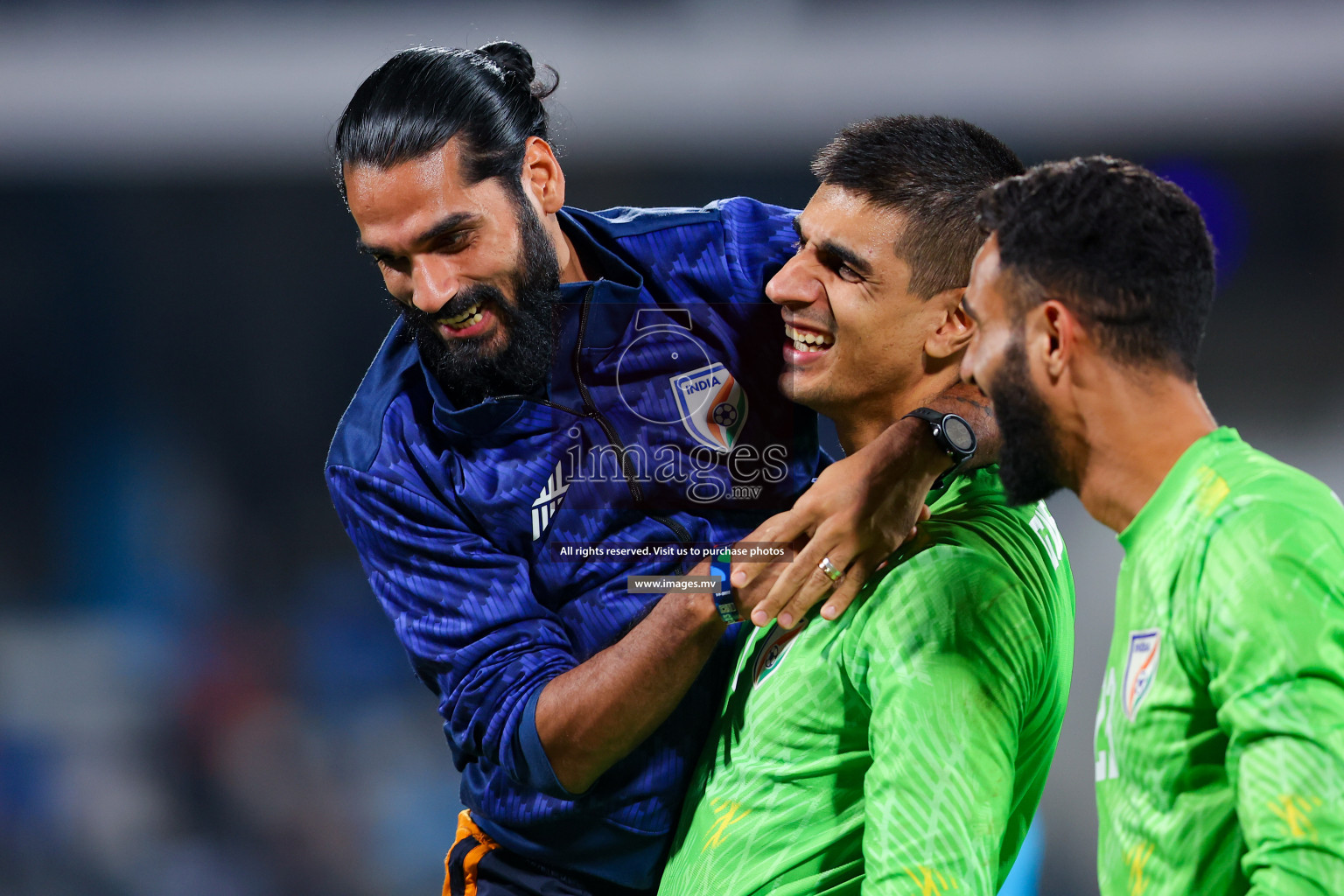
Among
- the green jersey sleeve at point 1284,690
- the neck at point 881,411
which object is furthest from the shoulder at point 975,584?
the green jersey sleeve at point 1284,690

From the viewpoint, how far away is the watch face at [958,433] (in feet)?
4.55

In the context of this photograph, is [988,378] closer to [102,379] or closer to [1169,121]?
[1169,121]

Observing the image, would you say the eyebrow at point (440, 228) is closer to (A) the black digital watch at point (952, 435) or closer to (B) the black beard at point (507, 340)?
(B) the black beard at point (507, 340)

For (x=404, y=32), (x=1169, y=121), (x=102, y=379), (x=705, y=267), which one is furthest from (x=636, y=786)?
(x=102, y=379)

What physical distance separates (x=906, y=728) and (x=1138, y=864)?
0.89 feet

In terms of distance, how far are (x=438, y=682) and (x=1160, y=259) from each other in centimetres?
120

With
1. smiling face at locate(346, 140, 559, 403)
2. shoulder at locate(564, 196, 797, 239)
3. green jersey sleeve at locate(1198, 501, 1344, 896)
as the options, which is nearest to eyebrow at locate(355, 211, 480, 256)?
smiling face at locate(346, 140, 559, 403)

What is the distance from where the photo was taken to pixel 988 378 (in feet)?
3.59

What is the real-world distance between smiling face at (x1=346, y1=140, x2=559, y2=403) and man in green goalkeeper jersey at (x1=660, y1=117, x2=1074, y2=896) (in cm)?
37

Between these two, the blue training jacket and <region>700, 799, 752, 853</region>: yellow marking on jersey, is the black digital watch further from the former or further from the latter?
<region>700, 799, 752, 853</region>: yellow marking on jersey

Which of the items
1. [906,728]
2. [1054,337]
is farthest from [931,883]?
[1054,337]

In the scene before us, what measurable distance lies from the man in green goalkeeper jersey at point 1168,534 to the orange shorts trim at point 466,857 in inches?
44.2

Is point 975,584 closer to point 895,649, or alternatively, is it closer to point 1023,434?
point 895,649

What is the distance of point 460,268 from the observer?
5.36 feet
